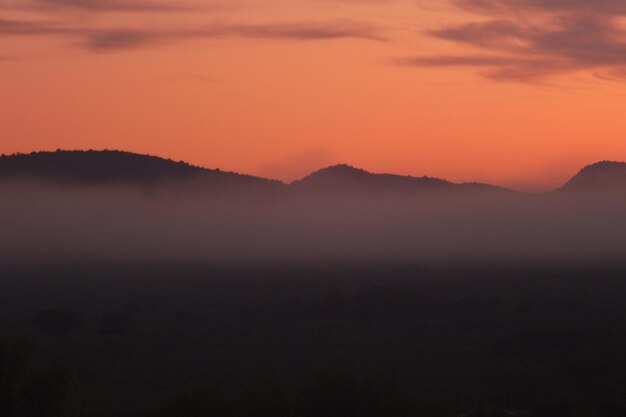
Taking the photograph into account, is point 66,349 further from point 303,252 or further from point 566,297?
point 303,252

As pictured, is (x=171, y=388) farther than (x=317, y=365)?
No

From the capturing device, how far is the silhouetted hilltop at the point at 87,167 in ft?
600

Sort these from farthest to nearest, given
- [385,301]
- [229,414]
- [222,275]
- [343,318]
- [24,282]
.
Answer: [222,275]
[24,282]
[385,301]
[343,318]
[229,414]

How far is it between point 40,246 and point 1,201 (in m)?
14.2

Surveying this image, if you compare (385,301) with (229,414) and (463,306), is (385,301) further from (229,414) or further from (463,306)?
(229,414)

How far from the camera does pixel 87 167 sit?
190 m

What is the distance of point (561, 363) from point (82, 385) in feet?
52.7

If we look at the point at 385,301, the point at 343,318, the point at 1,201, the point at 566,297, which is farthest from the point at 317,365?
the point at 1,201

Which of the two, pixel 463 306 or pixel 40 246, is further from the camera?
pixel 40 246

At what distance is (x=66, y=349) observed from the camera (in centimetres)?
5147

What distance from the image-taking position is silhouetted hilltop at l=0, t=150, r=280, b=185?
183 metres

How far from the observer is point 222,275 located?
4422 inches

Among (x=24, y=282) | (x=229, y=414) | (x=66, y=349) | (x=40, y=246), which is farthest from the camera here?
(x=40, y=246)

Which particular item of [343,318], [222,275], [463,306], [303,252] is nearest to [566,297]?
[463,306]
